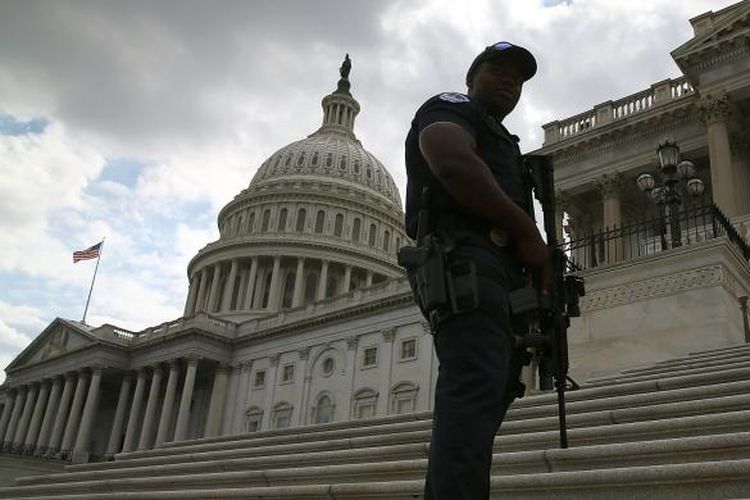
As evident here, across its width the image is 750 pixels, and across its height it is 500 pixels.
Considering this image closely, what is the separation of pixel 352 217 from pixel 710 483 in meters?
84.1

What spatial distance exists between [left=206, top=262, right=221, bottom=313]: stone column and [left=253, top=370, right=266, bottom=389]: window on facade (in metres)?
25.7

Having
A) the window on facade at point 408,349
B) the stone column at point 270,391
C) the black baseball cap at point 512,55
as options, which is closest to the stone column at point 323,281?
the stone column at point 270,391

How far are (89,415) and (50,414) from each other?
7.73 metres

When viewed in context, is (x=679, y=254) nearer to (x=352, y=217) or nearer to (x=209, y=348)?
(x=209, y=348)

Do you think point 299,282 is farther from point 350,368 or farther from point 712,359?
point 712,359

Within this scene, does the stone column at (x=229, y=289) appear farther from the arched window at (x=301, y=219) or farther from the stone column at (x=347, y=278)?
the stone column at (x=347, y=278)

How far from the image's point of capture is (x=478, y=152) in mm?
4254

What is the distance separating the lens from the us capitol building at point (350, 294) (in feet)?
51.2

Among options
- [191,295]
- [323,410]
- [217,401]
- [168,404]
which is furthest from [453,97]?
[191,295]

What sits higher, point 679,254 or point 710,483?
point 679,254

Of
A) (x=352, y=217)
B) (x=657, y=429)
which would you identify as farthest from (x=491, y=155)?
(x=352, y=217)

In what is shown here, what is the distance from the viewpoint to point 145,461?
15109 mm

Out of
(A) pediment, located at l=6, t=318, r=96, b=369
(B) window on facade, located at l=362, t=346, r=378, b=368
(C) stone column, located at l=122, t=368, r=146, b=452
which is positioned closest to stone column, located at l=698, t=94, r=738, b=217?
(B) window on facade, located at l=362, t=346, r=378, b=368

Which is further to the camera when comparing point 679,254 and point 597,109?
point 597,109
